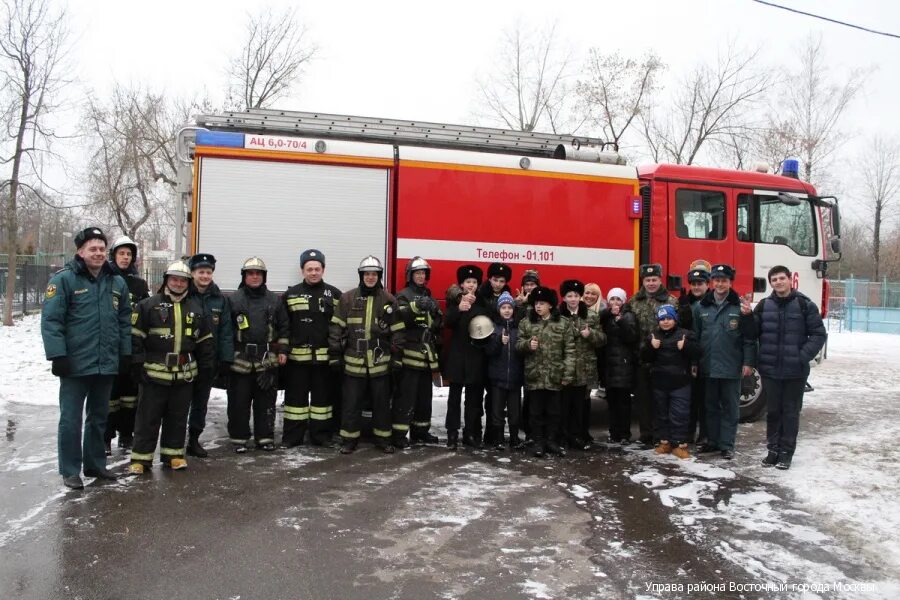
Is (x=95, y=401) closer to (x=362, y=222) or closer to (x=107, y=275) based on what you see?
(x=107, y=275)

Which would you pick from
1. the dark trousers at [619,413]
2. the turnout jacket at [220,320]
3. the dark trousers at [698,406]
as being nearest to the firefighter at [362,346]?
the turnout jacket at [220,320]

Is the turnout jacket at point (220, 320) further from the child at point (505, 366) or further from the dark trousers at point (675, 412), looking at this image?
the dark trousers at point (675, 412)

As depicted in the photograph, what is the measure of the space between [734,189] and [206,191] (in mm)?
6024

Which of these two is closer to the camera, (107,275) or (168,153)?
(107,275)

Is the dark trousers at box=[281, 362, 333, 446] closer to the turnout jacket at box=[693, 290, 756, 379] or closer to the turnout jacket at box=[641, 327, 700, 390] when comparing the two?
the turnout jacket at box=[641, 327, 700, 390]

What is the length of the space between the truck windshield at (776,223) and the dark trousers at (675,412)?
266 cm

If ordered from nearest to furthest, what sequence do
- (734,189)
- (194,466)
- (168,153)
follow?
(194,466) < (734,189) < (168,153)

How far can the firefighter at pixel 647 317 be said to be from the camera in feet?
22.0

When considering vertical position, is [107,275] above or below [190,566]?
above

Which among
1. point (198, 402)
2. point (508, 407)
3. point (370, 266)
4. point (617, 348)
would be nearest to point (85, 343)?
point (198, 402)

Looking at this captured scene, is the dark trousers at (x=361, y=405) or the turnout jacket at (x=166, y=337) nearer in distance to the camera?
the turnout jacket at (x=166, y=337)

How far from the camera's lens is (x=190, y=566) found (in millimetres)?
3820

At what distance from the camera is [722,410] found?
661 cm

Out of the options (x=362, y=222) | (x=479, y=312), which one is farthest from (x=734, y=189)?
(x=362, y=222)
